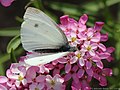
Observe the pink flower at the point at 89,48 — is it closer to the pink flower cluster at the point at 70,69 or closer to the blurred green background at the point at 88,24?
the pink flower cluster at the point at 70,69

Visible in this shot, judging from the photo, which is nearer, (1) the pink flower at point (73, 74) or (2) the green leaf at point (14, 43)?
(1) the pink flower at point (73, 74)

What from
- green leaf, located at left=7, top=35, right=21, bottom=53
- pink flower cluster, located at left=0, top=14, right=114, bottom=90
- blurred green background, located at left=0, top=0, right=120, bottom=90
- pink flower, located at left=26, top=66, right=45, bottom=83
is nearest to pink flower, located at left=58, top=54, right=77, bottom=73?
pink flower cluster, located at left=0, top=14, right=114, bottom=90

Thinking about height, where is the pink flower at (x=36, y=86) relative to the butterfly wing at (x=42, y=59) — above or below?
below

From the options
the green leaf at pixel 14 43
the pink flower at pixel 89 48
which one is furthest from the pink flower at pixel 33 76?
the green leaf at pixel 14 43

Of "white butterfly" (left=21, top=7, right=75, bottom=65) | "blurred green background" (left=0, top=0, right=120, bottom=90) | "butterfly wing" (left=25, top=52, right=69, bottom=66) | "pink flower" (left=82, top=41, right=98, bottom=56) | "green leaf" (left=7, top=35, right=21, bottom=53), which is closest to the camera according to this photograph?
"butterfly wing" (left=25, top=52, right=69, bottom=66)

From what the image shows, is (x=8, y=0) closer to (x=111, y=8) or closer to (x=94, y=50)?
(x=94, y=50)

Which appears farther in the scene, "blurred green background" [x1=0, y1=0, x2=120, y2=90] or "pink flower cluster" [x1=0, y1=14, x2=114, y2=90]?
"blurred green background" [x1=0, y1=0, x2=120, y2=90]

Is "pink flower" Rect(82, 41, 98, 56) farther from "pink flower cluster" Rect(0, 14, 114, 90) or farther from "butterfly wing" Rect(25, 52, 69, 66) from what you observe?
"butterfly wing" Rect(25, 52, 69, 66)

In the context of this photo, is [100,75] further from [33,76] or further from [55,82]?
[33,76]
